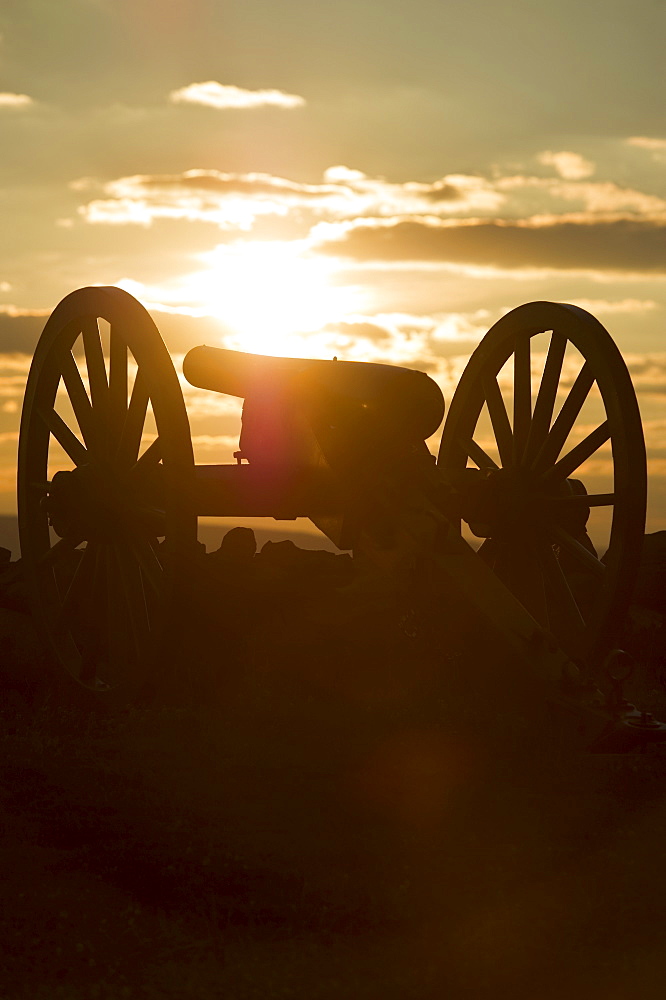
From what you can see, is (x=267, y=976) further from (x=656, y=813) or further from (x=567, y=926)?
(x=656, y=813)

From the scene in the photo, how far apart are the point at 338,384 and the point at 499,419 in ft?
3.44

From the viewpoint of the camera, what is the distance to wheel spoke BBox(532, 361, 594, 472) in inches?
263

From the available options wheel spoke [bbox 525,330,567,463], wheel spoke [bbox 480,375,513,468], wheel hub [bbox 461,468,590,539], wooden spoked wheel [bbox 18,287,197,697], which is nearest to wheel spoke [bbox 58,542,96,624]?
wooden spoked wheel [bbox 18,287,197,697]

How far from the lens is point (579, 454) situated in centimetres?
676

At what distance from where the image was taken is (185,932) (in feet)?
15.2

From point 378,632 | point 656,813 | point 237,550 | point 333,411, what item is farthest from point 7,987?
point 237,550

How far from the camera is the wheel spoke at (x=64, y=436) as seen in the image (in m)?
7.55

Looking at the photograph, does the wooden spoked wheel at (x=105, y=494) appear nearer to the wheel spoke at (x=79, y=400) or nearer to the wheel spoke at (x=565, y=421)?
the wheel spoke at (x=79, y=400)

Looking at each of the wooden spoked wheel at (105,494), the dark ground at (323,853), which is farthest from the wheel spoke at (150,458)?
the dark ground at (323,853)

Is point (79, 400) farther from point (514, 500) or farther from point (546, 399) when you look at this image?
point (546, 399)

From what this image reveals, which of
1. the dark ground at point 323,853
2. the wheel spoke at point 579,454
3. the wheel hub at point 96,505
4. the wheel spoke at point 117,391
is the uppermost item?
the wheel spoke at point 117,391

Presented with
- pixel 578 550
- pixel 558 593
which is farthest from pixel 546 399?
pixel 558 593

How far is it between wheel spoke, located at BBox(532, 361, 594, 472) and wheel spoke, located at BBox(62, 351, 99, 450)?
2508 millimetres

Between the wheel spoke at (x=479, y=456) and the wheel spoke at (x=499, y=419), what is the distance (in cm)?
20
